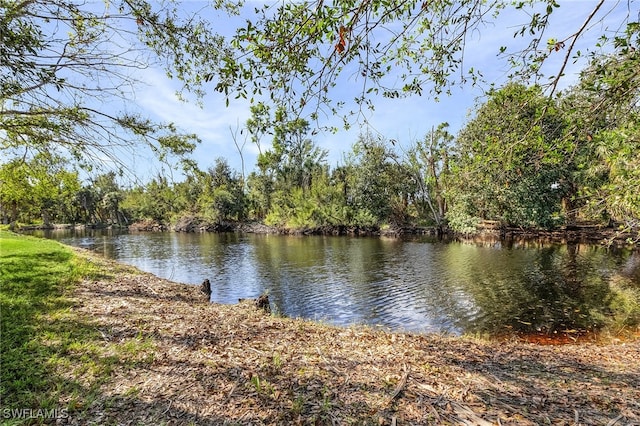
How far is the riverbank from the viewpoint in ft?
10.9

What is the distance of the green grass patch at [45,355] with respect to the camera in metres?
3.30

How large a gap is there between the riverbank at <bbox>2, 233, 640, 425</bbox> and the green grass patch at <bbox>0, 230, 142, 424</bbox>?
0.02 m

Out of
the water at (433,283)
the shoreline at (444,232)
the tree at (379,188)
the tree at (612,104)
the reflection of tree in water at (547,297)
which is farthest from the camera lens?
the tree at (379,188)

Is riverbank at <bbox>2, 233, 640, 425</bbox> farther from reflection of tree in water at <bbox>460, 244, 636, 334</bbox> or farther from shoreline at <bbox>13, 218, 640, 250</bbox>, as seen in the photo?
shoreline at <bbox>13, 218, 640, 250</bbox>

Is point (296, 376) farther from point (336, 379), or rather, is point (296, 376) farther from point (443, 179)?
point (443, 179)

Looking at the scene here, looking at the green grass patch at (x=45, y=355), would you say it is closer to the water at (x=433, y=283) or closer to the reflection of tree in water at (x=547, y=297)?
the water at (x=433, y=283)

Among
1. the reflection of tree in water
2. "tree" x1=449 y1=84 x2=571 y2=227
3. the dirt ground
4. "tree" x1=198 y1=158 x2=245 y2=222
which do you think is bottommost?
Result: the reflection of tree in water

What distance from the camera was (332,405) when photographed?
3549mm

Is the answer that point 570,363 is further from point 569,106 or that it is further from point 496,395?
point 569,106

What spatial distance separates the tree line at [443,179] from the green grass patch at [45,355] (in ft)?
9.07

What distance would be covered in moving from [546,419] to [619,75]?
444 centimetres

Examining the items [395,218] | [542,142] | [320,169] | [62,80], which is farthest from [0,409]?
[320,169]

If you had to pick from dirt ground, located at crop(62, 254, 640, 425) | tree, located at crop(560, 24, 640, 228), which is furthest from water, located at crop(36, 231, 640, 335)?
tree, located at crop(560, 24, 640, 228)

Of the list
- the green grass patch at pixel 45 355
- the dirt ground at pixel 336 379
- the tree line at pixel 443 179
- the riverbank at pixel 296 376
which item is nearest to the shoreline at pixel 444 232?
the tree line at pixel 443 179
